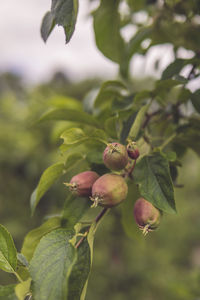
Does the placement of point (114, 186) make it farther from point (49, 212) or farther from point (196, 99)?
point (49, 212)

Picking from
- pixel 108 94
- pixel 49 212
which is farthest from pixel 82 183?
pixel 49 212

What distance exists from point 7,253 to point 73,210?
13 cm

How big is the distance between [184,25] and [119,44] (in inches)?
7.7

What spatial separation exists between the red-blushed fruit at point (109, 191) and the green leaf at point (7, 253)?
0.12 meters

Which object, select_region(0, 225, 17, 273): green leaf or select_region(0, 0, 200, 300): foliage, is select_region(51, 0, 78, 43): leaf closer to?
select_region(0, 0, 200, 300): foliage

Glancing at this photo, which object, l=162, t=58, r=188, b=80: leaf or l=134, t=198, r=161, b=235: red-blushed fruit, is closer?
l=134, t=198, r=161, b=235: red-blushed fruit

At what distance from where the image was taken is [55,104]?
94 cm

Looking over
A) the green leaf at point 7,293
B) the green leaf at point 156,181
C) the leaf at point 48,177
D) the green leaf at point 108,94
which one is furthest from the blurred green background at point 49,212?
the green leaf at point 7,293

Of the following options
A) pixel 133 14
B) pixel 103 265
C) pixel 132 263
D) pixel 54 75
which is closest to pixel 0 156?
pixel 103 265

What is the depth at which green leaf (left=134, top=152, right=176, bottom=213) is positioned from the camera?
451 millimetres

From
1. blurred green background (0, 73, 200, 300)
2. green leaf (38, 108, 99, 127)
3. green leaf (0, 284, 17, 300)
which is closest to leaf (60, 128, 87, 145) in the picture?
green leaf (38, 108, 99, 127)

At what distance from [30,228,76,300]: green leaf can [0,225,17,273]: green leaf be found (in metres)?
0.04

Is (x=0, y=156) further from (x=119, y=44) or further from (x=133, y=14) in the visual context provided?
(x=119, y=44)

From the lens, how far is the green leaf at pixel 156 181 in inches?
17.8
